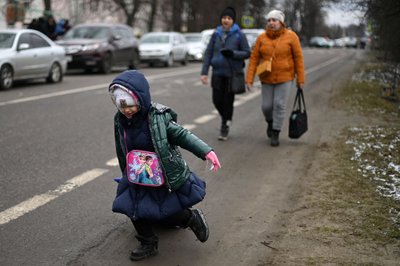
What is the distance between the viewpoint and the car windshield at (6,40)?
15.2 meters

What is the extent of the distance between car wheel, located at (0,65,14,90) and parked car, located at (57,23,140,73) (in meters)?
Answer: 5.78

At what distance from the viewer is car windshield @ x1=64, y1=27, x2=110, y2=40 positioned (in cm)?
2152

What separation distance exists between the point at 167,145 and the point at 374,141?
5022 millimetres

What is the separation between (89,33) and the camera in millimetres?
21656

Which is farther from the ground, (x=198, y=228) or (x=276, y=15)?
(x=276, y=15)

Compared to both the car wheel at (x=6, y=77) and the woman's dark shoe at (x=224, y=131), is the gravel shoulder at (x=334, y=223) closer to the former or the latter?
the woman's dark shoe at (x=224, y=131)

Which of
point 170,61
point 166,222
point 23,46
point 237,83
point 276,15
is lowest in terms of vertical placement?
point 170,61

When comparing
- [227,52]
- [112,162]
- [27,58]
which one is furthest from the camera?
[27,58]

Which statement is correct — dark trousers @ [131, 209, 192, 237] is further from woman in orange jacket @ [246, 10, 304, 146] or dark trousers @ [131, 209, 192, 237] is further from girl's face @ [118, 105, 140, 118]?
woman in orange jacket @ [246, 10, 304, 146]

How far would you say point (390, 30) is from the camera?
15.7 metres

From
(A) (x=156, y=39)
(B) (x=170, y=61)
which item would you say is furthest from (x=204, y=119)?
(A) (x=156, y=39)

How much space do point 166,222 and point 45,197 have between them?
161 centimetres

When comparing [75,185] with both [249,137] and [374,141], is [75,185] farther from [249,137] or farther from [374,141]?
[374,141]

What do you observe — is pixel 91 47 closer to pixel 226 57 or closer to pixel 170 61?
pixel 170 61
